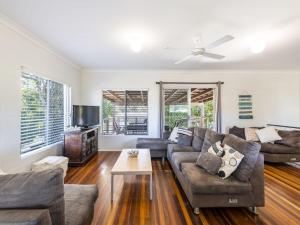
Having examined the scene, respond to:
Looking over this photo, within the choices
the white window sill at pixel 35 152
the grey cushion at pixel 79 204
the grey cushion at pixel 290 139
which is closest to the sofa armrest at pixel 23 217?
the grey cushion at pixel 79 204

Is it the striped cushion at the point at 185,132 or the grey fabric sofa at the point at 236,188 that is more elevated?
the striped cushion at the point at 185,132

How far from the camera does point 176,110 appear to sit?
21.0 feet

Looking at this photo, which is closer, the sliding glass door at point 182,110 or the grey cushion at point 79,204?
the grey cushion at point 79,204

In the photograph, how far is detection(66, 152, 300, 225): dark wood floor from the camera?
2322 mm

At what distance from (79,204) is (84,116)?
147 inches

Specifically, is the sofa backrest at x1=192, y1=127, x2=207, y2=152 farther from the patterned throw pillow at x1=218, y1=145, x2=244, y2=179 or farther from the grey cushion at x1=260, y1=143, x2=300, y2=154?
the grey cushion at x1=260, y1=143, x2=300, y2=154

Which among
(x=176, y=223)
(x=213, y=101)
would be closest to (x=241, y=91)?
(x=213, y=101)

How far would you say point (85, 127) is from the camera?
5297 mm

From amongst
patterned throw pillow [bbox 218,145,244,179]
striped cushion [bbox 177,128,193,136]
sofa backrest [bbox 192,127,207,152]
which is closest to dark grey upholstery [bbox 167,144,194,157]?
sofa backrest [bbox 192,127,207,152]

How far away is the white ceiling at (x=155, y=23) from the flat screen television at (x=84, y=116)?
1386mm

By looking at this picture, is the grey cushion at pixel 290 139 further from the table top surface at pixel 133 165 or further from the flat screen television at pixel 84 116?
the flat screen television at pixel 84 116

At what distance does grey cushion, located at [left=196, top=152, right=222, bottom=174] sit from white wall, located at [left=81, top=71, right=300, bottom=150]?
3.47 meters

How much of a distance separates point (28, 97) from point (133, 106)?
10.7 feet

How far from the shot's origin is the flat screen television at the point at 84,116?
5.01 meters
